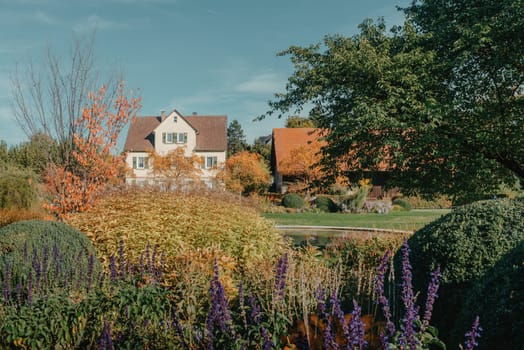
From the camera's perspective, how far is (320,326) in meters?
3.19

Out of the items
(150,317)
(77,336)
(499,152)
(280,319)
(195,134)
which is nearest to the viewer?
(280,319)

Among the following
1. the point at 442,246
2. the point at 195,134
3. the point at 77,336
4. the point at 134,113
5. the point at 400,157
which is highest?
the point at 195,134

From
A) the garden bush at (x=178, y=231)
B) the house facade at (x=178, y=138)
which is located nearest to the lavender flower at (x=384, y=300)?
the garden bush at (x=178, y=231)

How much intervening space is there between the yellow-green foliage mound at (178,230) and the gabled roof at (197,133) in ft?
118

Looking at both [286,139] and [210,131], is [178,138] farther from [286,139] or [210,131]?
[286,139]

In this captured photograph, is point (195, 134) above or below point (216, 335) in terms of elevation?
above

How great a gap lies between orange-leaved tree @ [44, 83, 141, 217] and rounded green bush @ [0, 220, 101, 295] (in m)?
4.01

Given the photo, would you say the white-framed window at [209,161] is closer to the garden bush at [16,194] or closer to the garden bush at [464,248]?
the garden bush at [16,194]

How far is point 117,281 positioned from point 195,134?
4101 centimetres

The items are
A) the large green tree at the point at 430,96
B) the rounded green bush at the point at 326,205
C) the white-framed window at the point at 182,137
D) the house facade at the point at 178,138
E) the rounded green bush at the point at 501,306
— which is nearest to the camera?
the rounded green bush at the point at 501,306

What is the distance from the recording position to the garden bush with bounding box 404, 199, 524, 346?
403cm

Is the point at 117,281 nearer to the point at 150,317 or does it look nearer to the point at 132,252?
the point at 150,317

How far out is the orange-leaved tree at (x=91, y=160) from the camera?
412 inches

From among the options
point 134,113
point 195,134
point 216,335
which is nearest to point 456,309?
point 216,335
